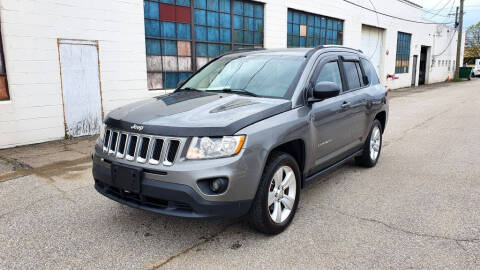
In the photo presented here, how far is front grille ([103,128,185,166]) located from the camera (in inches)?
122

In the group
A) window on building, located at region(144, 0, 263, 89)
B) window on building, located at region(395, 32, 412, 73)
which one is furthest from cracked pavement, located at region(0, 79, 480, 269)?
window on building, located at region(395, 32, 412, 73)

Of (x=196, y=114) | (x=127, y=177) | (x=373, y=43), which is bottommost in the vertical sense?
(x=127, y=177)

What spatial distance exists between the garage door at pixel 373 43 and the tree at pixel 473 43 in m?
53.6

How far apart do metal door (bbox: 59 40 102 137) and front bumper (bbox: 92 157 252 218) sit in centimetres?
574

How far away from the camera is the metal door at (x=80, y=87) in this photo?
8062 mm

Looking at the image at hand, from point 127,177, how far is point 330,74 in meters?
2.83

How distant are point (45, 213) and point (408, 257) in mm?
3794

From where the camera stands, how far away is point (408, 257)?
3197 millimetres

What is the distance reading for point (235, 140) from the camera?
10.2 ft

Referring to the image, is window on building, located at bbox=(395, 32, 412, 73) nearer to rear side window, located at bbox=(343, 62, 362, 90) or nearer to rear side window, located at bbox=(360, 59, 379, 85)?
rear side window, located at bbox=(360, 59, 379, 85)

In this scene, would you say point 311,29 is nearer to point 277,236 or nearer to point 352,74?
point 352,74

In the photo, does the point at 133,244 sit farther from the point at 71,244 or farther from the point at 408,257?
the point at 408,257

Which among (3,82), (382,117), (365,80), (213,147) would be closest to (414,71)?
(382,117)

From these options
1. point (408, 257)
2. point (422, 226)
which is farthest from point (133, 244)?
point (422, 226)
